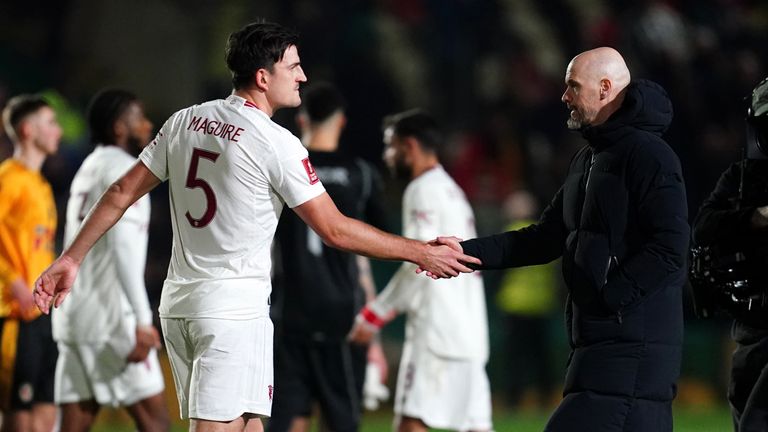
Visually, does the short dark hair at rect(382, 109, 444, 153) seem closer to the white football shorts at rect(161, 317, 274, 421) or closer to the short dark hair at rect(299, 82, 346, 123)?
the short dark hair at rect(299, 82, 346, 123)

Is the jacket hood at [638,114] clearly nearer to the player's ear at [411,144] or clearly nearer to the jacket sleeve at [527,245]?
the jacket sleeve at [527,245]

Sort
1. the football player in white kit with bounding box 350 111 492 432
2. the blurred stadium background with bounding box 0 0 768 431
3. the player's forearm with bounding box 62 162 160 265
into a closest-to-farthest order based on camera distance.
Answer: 1. the player's forearm with bounding box 62 162 160 265
2. the football player in white kit with bounding box 350 111 492 432
3. the blurred stadium background with bounding box 0 0 768 431

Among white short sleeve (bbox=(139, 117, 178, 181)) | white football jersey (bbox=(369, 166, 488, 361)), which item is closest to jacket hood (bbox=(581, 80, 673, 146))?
white short sleeve (bbox=(139, 117, 178, 181))

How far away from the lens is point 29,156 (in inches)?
341

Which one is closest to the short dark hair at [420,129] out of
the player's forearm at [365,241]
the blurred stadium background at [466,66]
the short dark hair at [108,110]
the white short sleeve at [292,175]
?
the short dark hair at [108,110]

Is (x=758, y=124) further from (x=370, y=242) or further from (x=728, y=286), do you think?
(x=370, y=242)

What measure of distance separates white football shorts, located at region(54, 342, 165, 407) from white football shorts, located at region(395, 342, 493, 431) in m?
1.59

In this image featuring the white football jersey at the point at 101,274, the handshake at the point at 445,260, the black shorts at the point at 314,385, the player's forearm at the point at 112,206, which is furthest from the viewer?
the black shorts at the point at 314,385

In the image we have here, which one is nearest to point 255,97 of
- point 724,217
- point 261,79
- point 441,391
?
point 261,79

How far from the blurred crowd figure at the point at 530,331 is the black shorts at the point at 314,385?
5889 millimetres

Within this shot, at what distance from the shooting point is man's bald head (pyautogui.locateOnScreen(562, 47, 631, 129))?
550cm

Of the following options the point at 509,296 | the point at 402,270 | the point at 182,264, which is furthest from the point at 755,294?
the point at 509,296

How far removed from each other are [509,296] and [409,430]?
5.90 metres

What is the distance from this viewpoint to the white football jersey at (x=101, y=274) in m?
7.77
